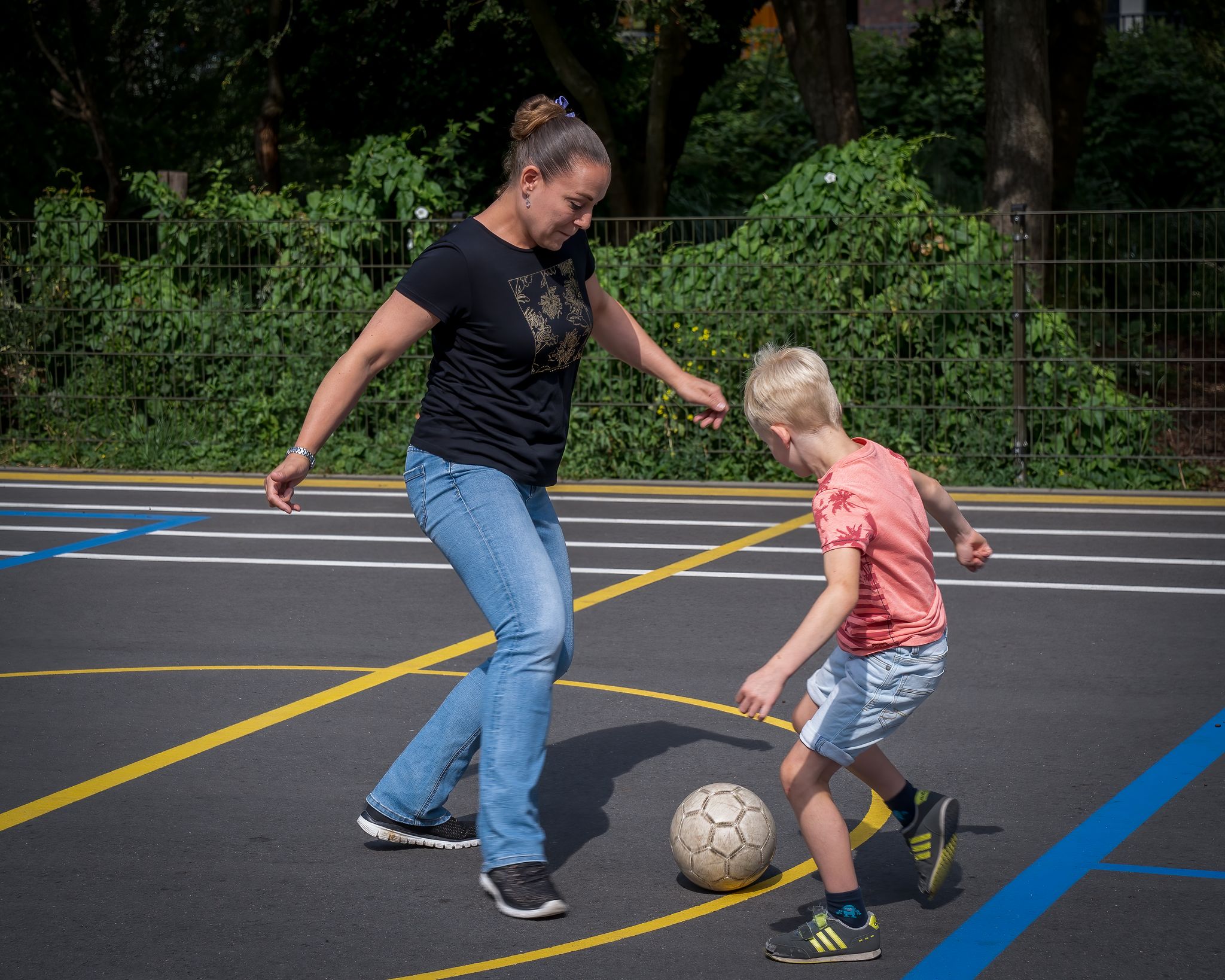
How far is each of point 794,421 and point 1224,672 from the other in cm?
360

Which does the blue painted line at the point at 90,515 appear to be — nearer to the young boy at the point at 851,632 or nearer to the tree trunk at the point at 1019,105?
Answer: the tree trunk at the point at 1019,105

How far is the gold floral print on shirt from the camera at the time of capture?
4344 mm

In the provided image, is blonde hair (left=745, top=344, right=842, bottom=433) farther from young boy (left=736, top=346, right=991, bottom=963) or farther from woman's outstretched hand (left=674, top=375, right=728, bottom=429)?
woman's outstretched hand (left=674, top=375, right=728, bottom=429)

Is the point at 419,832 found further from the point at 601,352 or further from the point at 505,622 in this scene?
the point at 601,352

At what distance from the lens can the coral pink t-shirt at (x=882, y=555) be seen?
383cm

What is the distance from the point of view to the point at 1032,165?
14.7 meters

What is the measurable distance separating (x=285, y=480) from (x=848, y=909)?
185 centimetres

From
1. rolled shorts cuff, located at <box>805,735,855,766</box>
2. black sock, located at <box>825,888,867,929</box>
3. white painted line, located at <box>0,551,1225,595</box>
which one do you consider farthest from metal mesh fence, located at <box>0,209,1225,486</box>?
black sock, located at <box>825,888,867,929</box>

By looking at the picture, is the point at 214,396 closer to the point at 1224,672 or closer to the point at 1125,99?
the point at 1224,672

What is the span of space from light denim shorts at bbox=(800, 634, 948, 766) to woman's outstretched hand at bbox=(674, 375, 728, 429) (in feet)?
3.63

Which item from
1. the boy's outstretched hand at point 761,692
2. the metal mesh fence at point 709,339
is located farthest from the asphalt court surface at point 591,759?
the metal mesh fence at point 709,339

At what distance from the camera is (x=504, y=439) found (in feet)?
14.3

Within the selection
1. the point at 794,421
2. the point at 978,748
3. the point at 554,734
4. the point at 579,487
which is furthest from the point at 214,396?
the point at 794,421

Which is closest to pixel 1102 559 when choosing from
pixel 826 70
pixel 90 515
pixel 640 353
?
pixel 640 353
